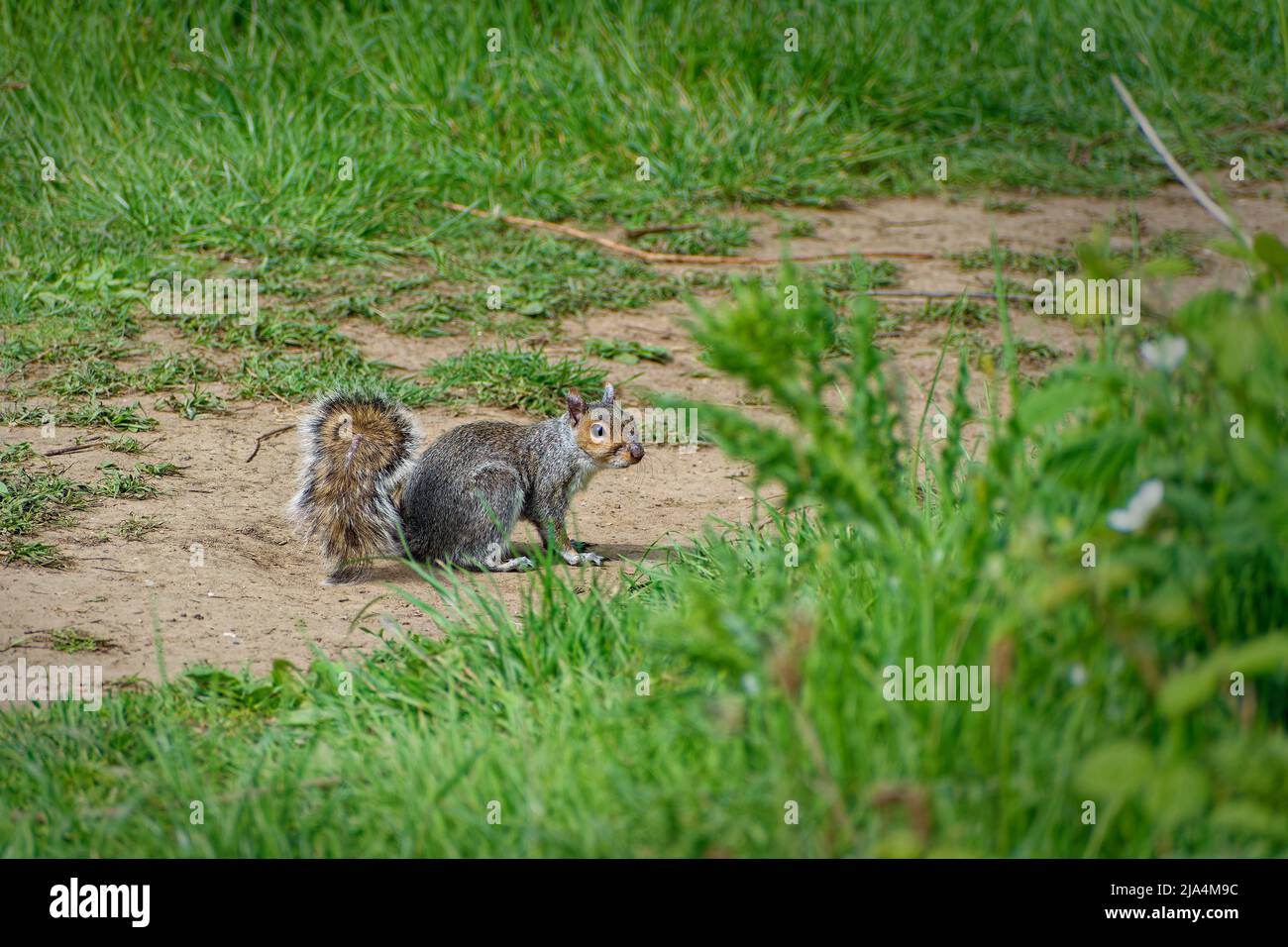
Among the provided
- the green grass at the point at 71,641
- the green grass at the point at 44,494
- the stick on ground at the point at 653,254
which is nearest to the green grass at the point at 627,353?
the stick on ground at the point at 653,254

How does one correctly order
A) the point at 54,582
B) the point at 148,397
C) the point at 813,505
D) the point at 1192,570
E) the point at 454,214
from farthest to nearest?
the point at 454,214
the point at 148,397
the point at 813,505
the point at 54,582
the point at 1192,570

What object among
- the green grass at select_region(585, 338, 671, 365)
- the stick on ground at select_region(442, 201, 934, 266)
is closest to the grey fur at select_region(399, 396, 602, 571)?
the green grass at select_region(585, 338, 671, 365)

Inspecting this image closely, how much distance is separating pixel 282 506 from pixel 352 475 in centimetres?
51

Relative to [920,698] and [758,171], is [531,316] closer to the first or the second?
[758,171]

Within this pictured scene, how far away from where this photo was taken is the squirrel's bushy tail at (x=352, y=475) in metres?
5.12

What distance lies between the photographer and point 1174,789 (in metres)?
2.33

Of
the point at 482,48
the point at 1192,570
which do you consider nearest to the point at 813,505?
the point at 1192,570

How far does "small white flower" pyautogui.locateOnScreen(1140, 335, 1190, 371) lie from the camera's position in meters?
2.80

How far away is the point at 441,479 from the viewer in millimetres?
5469

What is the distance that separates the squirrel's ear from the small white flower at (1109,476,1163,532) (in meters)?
3.11

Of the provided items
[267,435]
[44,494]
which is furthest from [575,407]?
[44,494]

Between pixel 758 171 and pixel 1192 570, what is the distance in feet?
21.7

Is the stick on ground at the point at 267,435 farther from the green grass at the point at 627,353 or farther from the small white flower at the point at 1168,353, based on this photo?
the small white flower at the point at 1168,353

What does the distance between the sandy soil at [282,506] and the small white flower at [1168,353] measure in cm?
17
